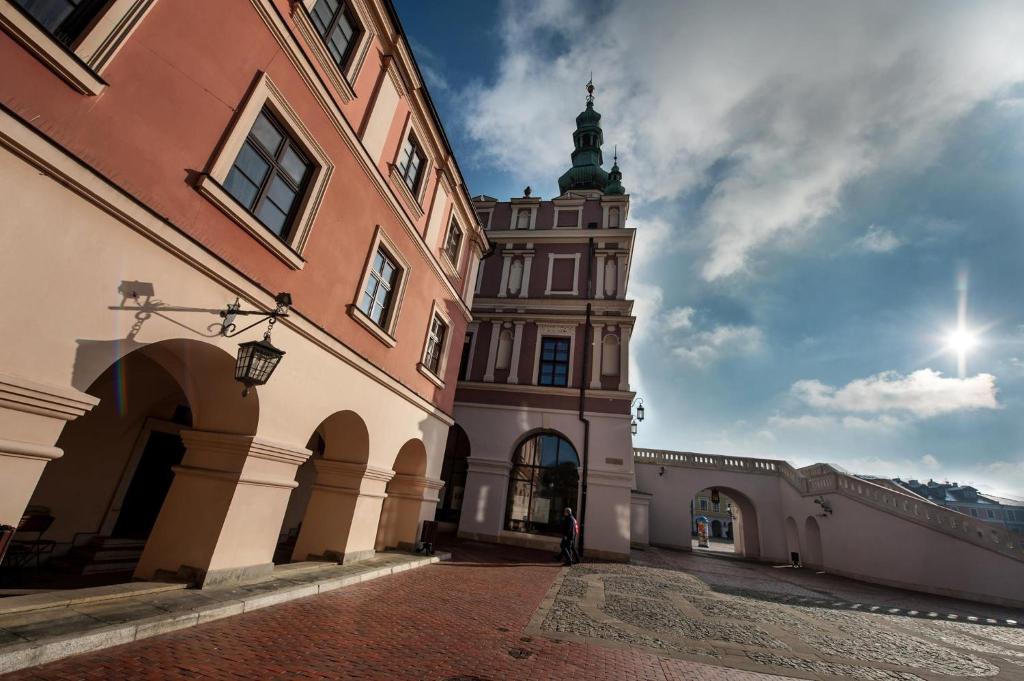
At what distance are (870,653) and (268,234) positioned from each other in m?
10.9

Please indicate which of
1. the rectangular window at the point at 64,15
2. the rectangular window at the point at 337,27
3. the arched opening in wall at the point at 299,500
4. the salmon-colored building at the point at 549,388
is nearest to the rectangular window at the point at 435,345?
the arched opening in wall at the point at 299,500

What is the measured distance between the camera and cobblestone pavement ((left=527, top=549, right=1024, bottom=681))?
5.75 m

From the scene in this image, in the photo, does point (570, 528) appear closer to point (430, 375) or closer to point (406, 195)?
point (430, 375)

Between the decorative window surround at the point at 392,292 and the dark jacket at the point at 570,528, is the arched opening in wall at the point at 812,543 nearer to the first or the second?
the dark jacket at the point at 570,528

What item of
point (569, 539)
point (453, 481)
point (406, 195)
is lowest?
point (569, 539)

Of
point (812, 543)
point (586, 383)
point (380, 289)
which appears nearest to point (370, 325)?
point (380, 289)

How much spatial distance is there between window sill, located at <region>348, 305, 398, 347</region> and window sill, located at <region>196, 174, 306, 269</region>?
1.43 meters

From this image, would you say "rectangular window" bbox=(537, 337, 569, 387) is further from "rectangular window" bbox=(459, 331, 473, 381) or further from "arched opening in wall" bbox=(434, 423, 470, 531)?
"arched opening in wall" bbox=(434, 423, 470, 531)

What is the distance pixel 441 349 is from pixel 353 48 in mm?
7510

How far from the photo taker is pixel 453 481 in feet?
59.9

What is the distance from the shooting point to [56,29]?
12.6 feet

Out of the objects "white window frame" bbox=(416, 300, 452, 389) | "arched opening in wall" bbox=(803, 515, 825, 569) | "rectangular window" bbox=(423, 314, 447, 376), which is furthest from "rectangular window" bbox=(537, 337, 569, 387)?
"arched opening in wall" bbox=(803, 515, 825, 569)

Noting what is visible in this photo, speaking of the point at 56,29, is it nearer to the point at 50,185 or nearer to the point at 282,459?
the point at 50,185

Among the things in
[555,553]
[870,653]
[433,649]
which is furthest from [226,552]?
[555,553]
